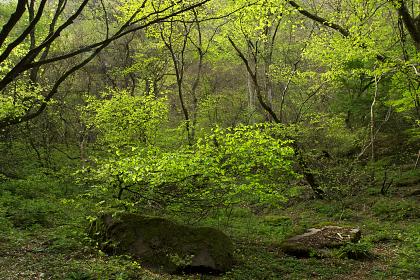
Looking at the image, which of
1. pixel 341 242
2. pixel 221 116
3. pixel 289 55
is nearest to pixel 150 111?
pixel 341 242

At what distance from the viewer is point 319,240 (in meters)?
10.8

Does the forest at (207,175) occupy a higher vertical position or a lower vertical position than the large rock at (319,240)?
higher

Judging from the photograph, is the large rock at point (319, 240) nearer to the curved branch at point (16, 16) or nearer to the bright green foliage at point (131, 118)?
the bright green foliage at point (131, 118)

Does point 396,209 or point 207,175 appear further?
point 396,209

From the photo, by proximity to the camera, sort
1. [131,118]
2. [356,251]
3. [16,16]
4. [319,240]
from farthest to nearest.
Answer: [131,118] → [319,240] → [356,251] → [16,16]

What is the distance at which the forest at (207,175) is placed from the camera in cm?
830

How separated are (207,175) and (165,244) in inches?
78.9

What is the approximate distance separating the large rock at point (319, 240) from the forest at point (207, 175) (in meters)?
0.04

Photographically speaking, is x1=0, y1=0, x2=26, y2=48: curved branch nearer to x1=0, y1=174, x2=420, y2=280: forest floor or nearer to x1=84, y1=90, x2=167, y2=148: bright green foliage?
x1=0, y1=174, x2=420, y2=280: forest floor

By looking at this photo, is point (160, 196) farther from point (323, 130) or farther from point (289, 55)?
point (289, 55)

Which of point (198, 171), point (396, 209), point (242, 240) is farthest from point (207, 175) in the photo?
point (396, 209)

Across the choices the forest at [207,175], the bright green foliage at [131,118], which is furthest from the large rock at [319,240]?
the bright green foliage at [131,118]

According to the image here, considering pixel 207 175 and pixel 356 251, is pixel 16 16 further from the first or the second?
pixel 356 251

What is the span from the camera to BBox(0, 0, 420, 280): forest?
830cm
